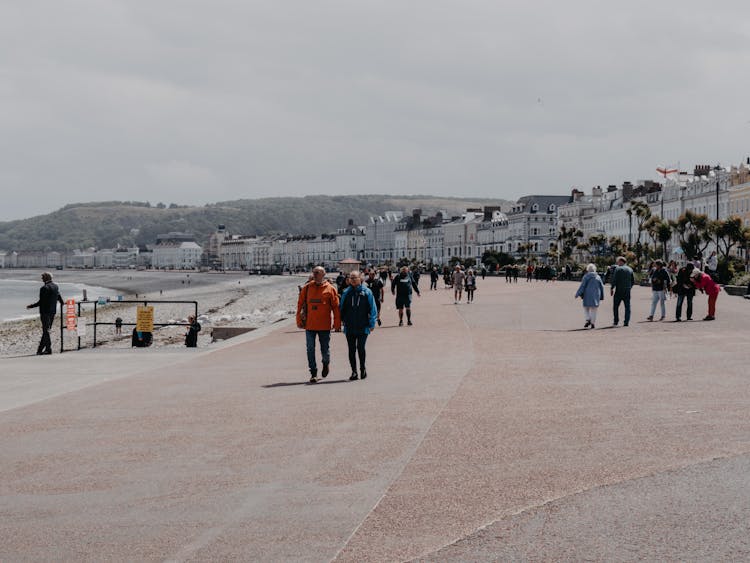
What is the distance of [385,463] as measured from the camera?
304 inches

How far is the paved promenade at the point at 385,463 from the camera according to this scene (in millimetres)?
5734

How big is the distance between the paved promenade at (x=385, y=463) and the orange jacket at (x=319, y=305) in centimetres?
79

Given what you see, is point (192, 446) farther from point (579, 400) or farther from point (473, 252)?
point (473, 252)

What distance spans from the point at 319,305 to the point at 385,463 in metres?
5.74

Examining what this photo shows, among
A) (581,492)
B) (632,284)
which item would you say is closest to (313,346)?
(581,492)

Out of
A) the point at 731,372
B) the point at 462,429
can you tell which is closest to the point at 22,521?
the point at 462,429

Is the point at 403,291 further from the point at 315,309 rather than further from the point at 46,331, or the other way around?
the point at 315,309

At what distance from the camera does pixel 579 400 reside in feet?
35.6

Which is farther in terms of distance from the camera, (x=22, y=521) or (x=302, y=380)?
(x=302, y=380)

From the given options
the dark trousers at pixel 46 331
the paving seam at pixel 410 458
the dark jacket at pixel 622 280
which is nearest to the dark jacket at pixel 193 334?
the dark trousers at pixel 46 331

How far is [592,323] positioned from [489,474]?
1638 centimetres

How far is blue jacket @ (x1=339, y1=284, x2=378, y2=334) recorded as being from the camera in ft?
44.5

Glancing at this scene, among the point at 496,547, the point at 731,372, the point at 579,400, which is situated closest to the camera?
the point at 496,547

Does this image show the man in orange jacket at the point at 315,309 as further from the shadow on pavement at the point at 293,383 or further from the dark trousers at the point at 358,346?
the dark trousers at the point at 358,346
